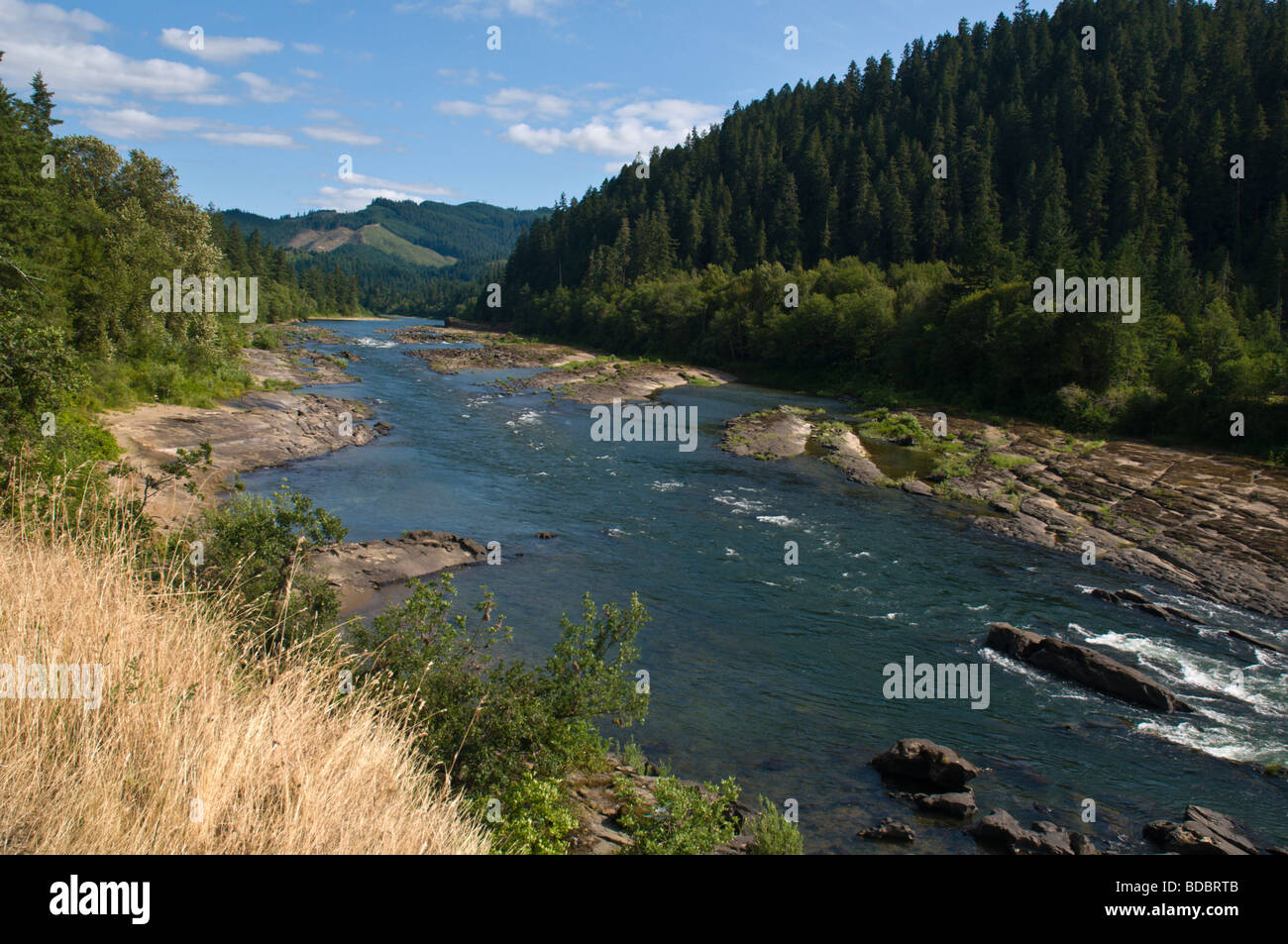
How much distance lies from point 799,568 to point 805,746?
1131cm

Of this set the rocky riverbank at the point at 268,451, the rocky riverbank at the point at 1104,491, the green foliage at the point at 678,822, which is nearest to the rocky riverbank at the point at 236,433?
the rocky riverbank at the point at 268,451

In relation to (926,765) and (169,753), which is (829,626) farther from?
(169,753)

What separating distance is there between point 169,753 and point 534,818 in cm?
594

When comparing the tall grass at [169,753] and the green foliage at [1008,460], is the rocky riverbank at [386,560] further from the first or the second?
the green foliage at [1008,460]

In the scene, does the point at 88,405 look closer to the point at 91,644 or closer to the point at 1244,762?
the point at 91,644

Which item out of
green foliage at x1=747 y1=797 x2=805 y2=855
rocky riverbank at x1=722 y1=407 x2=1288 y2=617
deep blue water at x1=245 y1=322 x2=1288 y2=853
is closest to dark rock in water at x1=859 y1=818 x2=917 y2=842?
deep blue water at x1=245 y1=322 x2=1288 y2=853

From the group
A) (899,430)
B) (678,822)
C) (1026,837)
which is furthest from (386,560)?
(899,430)

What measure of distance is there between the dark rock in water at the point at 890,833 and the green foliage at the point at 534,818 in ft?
16.9

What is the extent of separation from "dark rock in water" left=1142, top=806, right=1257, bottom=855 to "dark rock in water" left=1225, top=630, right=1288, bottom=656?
416 inches

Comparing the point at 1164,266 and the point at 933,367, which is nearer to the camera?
the point at 933,367

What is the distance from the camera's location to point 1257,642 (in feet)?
71.4

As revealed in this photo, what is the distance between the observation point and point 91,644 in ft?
22.5

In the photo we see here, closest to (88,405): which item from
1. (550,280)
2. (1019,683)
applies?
(1019,683)

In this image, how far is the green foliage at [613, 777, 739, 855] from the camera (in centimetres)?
1028
